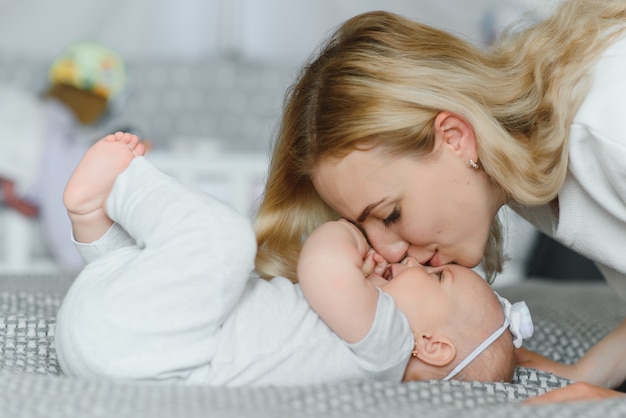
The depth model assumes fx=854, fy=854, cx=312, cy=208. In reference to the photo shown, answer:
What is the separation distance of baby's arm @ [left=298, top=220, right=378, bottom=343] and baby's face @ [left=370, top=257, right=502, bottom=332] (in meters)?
0.07

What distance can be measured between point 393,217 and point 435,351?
19 centimetres

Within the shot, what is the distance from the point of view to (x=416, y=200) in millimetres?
A: 1138

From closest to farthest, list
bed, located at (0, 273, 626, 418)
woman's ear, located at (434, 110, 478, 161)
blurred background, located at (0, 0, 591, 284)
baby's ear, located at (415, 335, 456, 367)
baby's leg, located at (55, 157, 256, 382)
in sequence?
bed, located at (0, 273, 626, 418) → baby's leg, located at (55, 157, 256, 382) → baby's ear, located at (415, 335, 456, 367) → woman's ear, located at (434, 110, 478, 161) → blurred background, located at (0, 0, 591, 284)

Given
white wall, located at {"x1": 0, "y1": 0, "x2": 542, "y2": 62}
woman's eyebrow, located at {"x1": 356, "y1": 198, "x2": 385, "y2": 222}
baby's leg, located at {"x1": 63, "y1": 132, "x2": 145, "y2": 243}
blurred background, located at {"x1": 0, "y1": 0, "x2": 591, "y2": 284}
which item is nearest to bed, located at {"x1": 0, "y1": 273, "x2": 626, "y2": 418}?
baby's leg, located at {"x1": 63, "y1": 132, "x2": 145, "y2": 243}

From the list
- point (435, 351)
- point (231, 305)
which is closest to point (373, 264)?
point (435, 351)

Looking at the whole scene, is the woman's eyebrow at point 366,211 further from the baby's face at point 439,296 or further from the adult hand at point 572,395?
the adult hand at point 572,395

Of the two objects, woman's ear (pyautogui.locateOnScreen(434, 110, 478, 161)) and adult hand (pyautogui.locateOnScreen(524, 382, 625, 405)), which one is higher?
woman's ear (pyautogui.locateOnScreen(434, 110, 478, 161))

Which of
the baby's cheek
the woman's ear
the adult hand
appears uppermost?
the woman's ear

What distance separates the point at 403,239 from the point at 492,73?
0.27 meters

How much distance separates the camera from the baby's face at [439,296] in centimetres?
106

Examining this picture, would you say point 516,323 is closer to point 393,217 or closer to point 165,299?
point 393,217

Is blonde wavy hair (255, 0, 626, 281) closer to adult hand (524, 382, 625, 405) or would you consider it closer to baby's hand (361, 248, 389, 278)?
baby's hand (361, 248, 389, 278)

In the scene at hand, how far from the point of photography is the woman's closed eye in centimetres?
114

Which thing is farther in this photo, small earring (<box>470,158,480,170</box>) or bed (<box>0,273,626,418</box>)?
small earring (<box>470,158,480,170</box>)
